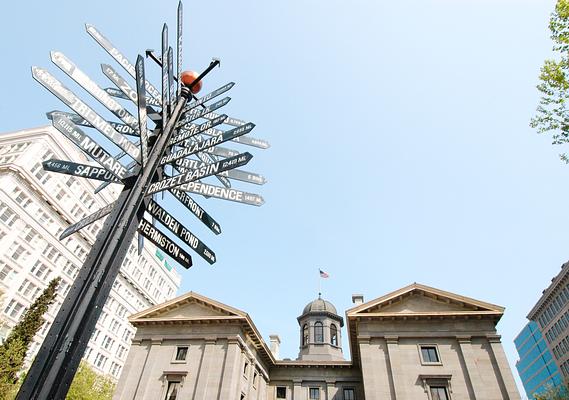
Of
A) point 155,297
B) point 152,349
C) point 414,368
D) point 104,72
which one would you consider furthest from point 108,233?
point 155,297

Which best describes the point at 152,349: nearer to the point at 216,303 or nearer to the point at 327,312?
the point at 216,303

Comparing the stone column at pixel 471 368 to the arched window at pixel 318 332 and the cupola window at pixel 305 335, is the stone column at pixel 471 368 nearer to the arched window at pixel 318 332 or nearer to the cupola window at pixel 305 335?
the arched window at pixel 318 332

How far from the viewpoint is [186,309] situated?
30844 millimetres

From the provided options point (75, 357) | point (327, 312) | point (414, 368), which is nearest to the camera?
point (75, 357)

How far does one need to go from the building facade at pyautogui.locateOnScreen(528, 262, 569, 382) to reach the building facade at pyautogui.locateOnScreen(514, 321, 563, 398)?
15596mm

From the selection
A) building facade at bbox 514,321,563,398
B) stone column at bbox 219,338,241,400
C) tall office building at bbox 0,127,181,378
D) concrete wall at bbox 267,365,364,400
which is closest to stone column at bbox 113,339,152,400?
stone column at bbox 219,338,241,400

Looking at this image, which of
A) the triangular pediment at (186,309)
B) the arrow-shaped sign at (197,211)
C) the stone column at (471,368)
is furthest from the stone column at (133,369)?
the arrow-shaped sign at (197,211)

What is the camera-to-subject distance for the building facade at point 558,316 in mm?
59875

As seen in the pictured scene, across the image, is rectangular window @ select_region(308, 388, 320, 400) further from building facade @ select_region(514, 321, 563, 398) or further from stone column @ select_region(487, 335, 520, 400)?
building facade @ select_region(514, 321, 563, 398)

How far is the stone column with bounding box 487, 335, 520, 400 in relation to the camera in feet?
73.4

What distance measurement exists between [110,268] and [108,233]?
430 mm

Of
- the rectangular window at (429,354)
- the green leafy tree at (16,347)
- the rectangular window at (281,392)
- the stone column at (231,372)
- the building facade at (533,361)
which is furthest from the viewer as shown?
the building facade at (533,361)

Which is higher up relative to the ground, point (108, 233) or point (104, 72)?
point (104, 72)

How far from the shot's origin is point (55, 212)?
172ft
